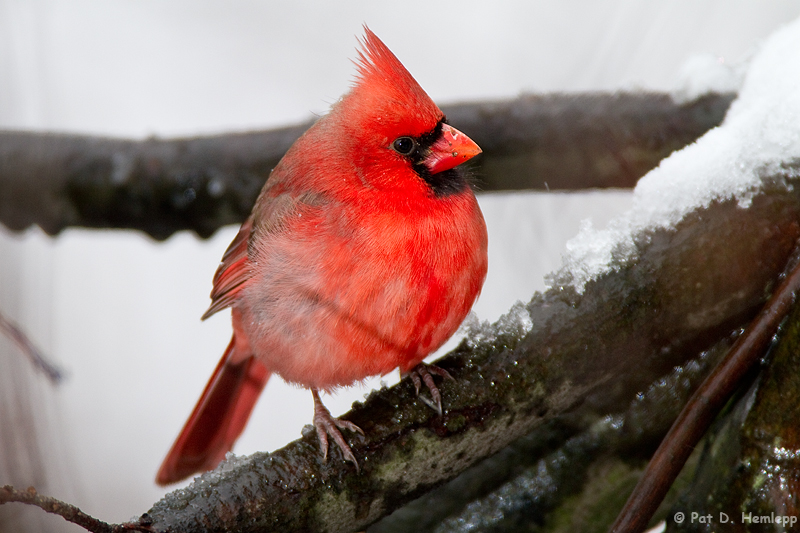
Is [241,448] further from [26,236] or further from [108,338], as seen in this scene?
[26,236]

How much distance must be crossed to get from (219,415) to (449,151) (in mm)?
1337

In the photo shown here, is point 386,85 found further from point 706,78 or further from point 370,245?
point 706,78

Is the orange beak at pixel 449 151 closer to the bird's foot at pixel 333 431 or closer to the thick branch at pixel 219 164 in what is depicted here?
the bird's foot at pixel 333 431

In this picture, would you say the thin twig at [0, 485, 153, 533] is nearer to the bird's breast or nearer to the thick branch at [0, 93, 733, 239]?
the bird's breast

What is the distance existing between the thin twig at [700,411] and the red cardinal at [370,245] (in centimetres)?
53

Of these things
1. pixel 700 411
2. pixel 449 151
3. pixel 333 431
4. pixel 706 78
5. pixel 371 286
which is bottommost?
pixel 700 411

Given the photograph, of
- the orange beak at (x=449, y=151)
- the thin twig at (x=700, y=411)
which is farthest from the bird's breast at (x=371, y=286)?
the thin twig at (x=700, y=411)

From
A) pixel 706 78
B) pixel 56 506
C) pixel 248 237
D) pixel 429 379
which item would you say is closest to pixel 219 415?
pixel 248 237

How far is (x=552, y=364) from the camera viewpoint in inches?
66.3

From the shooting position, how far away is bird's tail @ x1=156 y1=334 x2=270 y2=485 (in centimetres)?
254

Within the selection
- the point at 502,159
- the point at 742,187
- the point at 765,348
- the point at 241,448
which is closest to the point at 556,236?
the point at 502,159

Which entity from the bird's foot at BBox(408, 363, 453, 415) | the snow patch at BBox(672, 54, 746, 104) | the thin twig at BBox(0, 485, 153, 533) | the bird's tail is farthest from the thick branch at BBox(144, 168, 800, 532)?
the bird's tail

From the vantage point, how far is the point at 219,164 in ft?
9.55

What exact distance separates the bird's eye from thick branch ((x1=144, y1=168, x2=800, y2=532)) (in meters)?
0.51
